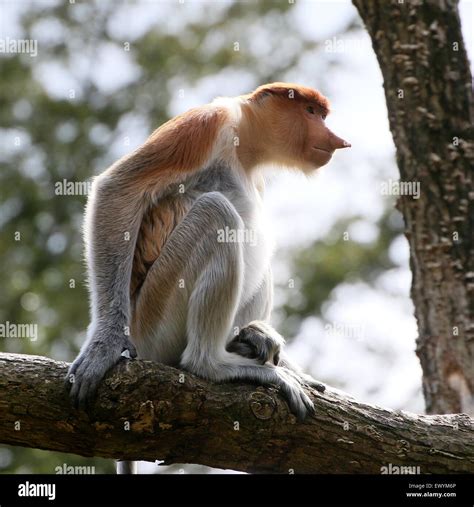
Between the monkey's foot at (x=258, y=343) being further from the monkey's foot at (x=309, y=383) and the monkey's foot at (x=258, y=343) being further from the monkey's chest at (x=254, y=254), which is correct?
the monkey's chest at (x=254, y=254)

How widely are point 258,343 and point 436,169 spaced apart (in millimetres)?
2216

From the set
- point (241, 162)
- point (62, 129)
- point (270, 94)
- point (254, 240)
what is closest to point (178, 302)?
point (254, 240)

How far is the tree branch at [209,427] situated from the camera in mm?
4059

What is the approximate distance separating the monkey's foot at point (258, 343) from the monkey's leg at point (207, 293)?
0.11 metres

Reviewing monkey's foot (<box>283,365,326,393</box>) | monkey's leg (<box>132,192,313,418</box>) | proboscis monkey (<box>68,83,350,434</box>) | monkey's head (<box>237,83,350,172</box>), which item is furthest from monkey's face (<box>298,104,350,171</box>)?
monkey's foot (<box>283,365,326,393</box>)

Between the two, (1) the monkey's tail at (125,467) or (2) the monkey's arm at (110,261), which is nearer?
(2) the monkey's arm at (110,261)

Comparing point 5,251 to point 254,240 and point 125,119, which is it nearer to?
point 125,119

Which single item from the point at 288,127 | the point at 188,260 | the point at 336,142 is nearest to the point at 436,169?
the point at 336,142

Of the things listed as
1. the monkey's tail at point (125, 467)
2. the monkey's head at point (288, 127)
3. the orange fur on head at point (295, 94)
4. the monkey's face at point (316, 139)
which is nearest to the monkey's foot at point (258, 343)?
the monkey's tail at point (125, 467)

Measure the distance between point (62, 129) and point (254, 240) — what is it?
919 cm

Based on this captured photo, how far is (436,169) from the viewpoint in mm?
6102

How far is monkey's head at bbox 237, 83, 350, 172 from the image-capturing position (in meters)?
5.81

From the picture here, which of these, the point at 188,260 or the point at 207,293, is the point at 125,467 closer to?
the point at 207,293

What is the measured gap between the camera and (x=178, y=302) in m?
4.91
